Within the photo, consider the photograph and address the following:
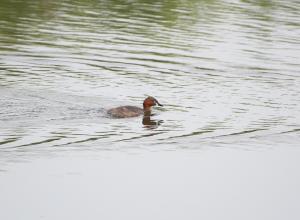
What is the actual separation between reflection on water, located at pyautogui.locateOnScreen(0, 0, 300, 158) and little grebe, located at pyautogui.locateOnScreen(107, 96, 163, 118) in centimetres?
15

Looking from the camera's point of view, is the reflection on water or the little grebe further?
the little grebe

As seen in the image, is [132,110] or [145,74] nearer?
[132,110]

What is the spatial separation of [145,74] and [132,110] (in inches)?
174

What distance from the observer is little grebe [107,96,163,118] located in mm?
16047

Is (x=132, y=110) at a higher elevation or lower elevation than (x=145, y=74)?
higher

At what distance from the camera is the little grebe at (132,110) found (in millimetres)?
16047

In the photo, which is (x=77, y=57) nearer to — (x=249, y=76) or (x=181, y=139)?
(x=249, y=76)

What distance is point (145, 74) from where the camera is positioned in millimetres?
20703

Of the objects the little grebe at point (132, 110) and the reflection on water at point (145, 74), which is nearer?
the reflection on water at point (145, 74)

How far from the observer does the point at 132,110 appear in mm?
16359

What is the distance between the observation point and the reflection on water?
1516cm

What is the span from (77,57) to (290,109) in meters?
6.84

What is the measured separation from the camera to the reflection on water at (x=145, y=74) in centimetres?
1516

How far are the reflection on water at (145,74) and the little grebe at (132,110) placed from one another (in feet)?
0.50
